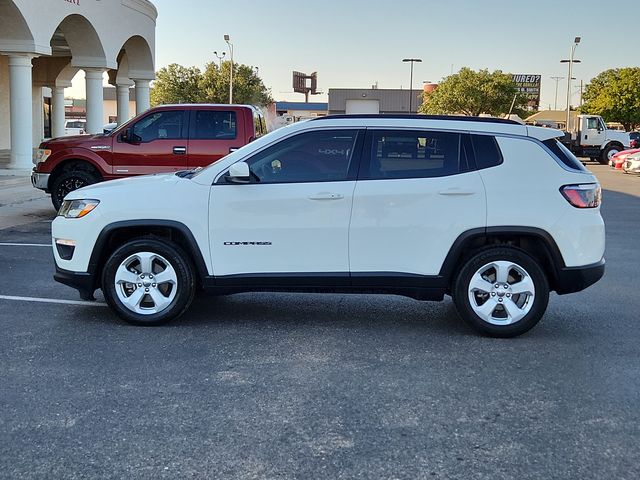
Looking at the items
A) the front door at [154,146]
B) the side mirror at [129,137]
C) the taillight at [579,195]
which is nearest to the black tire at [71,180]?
the front door at [154,146]

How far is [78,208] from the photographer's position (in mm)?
6176

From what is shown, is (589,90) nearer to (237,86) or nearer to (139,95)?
(237,86)

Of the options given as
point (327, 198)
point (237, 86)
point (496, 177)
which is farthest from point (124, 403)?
point (237, 86)

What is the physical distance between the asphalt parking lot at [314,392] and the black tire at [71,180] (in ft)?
19.8

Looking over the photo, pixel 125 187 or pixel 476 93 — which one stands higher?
pixel 476 93

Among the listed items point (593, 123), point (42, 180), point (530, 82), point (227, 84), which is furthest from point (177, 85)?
point (530, 82)

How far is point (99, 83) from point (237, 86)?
121ft

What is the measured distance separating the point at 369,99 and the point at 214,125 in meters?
83.8

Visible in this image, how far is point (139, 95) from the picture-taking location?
2952 centimetres

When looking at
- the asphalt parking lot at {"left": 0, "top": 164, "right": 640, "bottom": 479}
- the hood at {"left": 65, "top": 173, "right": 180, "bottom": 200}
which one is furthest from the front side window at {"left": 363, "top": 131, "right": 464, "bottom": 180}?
the hood at {"left": 65, "top": 173, "right": 180, "bottom": 200}

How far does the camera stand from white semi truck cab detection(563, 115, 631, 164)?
37562 mm

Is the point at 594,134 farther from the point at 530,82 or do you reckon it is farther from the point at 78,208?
the point at 530,82

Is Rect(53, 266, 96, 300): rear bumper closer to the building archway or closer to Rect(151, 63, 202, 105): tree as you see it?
the building archway

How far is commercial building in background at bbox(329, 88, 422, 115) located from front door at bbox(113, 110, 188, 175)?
3204 inches
